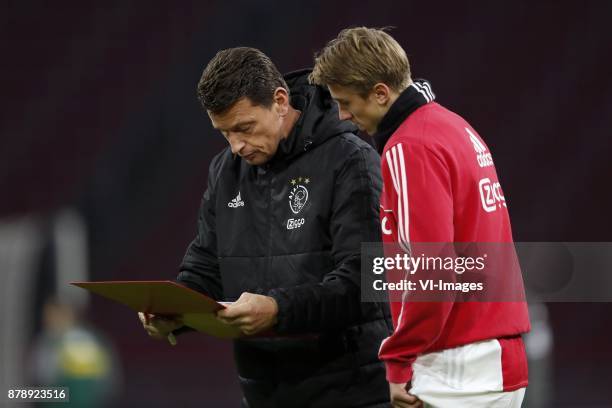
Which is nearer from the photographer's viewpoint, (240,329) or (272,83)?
(240,329)

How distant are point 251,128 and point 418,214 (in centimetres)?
46

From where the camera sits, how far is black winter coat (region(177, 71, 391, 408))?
72.6 inches

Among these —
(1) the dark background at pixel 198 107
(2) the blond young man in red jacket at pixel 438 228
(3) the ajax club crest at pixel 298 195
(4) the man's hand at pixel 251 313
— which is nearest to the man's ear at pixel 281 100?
(3) the ajax club crest at pixel 298 195

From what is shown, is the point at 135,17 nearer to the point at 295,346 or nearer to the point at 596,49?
the point at 596,49

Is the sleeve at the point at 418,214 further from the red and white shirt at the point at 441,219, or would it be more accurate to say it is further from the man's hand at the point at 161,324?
the man's hand at the point at 161,324

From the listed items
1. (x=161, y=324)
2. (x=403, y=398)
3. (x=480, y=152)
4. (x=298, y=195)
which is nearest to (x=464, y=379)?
(x=403, y=398)

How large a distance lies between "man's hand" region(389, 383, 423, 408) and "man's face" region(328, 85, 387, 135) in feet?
1.42

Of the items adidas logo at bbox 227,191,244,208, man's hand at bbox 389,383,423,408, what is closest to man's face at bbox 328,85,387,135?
adidas logo at bbox 227,191,244,208

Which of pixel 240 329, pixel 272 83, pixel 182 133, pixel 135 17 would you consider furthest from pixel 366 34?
pixel 135 17

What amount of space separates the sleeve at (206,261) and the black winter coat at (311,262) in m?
0.07

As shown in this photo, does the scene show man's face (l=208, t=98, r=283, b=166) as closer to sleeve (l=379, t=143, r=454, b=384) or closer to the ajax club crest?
the ajax club crest

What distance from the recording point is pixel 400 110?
1.73 m

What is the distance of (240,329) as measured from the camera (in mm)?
1827

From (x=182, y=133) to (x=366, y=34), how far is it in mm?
5350
